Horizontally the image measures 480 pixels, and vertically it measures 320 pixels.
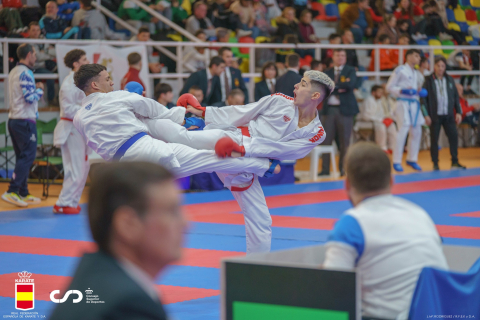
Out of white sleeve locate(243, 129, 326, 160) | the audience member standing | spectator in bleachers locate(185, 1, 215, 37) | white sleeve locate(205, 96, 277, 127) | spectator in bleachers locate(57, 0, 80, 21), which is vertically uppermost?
spectator in bleachers locate(57, 0, 80, 21)

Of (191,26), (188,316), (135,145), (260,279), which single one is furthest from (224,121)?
(191,26)

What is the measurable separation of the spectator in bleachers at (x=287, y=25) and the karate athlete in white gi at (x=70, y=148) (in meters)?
7.56

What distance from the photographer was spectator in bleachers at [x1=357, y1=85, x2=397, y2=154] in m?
14.1

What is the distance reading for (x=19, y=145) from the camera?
8.79m

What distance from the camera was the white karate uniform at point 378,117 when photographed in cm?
1413

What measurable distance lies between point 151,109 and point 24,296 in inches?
63.4

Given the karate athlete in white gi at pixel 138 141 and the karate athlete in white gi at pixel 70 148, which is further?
the karate athlete in white gi at pixel 70 148

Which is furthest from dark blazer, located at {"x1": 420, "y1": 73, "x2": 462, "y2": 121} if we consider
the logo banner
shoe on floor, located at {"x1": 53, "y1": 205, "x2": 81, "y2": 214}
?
shoe on floor, located at {"x1": 53, "y1": 205, "x2": 81, "y2": 214}

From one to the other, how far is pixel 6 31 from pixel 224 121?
27.2 ft

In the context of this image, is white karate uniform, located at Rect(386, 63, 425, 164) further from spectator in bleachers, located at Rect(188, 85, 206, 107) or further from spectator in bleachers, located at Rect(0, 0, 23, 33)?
spectator in bleachers, located at Rect(0, 0, 23, 33)

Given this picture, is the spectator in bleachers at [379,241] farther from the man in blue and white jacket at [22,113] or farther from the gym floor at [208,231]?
the man in blue and white jacket at [22,113]

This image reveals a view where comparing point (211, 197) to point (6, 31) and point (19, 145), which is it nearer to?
point (19, 145)

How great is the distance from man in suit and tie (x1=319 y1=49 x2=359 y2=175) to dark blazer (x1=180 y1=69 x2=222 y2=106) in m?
2.30

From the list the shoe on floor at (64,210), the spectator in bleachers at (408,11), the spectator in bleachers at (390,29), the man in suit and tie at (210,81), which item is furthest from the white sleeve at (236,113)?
the spectator in bleachers at (408,11)
